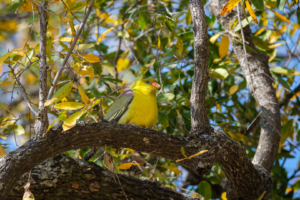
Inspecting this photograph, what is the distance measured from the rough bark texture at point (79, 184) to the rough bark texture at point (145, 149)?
0.45 meters

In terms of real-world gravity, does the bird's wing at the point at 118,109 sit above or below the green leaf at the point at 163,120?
above

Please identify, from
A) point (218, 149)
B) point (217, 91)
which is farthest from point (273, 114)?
point (218, 149)

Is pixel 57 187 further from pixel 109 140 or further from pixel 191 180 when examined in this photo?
pixel 191 180

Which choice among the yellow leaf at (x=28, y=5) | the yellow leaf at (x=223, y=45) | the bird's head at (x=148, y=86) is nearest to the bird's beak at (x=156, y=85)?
the bird's head at (x=148, y=86)

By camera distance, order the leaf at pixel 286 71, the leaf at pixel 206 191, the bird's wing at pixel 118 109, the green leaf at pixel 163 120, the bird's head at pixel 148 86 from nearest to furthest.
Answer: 1. the leaf at pixel 206 191
2. the bird's wing at pixel 118 109
3. the green leaf at pixel 163 120
4. the bird's head at pixel 148 86
5. the leaf at pixel 286 71

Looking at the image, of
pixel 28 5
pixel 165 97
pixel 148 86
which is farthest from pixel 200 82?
pixel 28 5

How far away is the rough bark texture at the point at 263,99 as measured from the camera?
2.86 meters

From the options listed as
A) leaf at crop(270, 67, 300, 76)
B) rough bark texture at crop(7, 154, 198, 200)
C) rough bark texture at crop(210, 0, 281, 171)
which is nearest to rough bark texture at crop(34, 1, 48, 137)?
rough bark texture at crop(7, 154, 198, 200)

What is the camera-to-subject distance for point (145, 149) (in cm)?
211

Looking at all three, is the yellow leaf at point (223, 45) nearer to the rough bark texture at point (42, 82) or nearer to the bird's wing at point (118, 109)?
the bird's wing at point (118, 109)

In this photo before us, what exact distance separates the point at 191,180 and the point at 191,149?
84.2 inches

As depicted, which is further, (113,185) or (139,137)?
(113,185)

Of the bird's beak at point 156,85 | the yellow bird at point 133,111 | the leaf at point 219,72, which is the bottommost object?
the yellow bird at point 133,111

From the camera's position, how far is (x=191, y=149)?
2.14m
